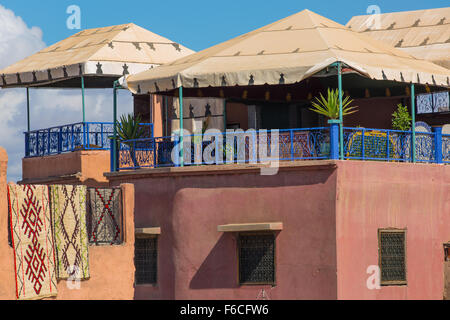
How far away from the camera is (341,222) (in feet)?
67.0

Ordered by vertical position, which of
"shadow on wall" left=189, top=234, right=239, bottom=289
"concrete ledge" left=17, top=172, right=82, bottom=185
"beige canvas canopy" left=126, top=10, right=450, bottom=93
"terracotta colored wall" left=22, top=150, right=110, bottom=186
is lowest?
"shadow on wall" left=189, top=234, right=239, bottom=289

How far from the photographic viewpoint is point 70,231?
1728cm

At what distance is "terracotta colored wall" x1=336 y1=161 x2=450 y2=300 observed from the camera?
2050 centimetres

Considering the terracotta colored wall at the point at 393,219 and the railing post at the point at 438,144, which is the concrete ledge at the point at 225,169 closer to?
the terracotta colored wall at the point at 393,219

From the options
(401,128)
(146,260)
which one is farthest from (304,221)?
(401,128)

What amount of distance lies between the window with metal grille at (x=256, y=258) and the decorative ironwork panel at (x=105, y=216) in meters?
3.23

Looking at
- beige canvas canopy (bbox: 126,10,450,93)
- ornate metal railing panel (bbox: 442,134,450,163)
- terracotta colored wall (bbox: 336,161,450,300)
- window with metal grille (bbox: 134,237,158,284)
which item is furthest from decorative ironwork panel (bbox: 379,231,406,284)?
window with metal grille (bbox: 134,237,158,284)

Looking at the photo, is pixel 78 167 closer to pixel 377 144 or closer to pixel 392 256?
pixel 377 144

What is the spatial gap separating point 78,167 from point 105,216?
24.5 feet

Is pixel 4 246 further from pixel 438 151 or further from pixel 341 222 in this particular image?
pixel 438 151

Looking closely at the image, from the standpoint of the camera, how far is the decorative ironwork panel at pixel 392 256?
834 inches

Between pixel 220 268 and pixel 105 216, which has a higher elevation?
pixel 105 216

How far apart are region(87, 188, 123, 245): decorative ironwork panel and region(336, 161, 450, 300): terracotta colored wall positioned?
4306mm

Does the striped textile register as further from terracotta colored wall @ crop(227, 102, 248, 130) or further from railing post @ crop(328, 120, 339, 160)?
terracotta colored wall @ crop(227, 102, 248, 130)
